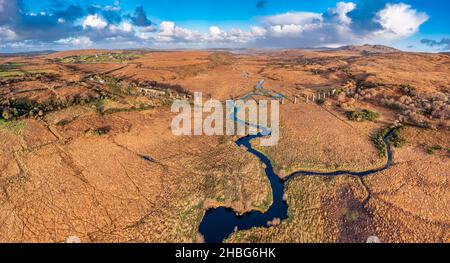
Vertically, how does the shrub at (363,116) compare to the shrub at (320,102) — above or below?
below

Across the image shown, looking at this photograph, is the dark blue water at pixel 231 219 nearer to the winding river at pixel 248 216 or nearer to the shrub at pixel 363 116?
the winding river at pixel 248 216

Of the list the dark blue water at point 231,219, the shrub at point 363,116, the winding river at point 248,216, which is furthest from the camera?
the shrub at point 363,116

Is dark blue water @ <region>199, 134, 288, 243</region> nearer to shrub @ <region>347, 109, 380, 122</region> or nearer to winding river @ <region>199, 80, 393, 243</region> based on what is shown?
winding river @ <region>199, 80, 393, 243</region>

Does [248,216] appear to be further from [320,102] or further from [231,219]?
[320,102]

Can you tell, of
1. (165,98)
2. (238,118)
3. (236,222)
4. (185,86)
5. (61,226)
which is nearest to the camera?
(61,226)

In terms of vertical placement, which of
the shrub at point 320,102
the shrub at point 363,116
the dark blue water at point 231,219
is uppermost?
the shrub at point 320,102

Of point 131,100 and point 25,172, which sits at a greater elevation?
point 131,100

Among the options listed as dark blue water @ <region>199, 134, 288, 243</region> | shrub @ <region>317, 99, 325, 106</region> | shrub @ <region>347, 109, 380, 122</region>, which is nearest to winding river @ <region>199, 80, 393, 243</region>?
dark blue water @ <region>199, 134, 288, 243</region>

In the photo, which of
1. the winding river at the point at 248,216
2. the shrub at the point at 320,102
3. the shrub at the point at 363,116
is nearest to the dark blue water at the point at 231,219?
the winding river at the point at 248,216

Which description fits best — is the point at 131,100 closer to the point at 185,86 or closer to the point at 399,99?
the point at 185,86

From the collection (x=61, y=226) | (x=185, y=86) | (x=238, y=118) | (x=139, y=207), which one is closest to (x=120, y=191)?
(x=139, y=207)

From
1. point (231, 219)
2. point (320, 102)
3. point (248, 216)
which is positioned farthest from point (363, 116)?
point (231, 219)
